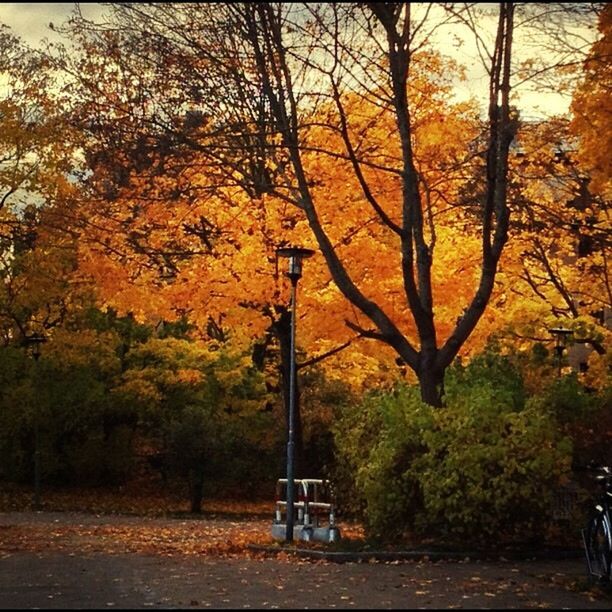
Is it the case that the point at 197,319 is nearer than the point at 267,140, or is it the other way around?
the point at 267,140

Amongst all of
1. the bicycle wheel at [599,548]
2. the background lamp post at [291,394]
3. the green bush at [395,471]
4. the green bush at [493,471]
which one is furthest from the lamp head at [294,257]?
the bicycle wheel at [599,548]

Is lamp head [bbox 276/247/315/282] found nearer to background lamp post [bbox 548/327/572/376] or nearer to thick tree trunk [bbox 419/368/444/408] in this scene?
thick tree trunk [bbox 419/368/444/408]

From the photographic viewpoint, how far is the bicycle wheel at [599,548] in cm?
1231

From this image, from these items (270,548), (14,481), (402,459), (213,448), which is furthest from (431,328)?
(14,481)

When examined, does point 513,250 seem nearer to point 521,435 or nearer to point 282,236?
point 282,236

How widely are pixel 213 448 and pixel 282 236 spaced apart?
9.29 m

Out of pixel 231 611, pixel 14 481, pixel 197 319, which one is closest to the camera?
pixel 231 611

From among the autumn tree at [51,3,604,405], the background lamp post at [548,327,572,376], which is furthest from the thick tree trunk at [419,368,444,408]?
the background lamp post at [548,327,572,376]

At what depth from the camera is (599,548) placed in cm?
1270

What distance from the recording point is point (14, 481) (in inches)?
1604

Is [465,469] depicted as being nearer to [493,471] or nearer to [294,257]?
[493,471]

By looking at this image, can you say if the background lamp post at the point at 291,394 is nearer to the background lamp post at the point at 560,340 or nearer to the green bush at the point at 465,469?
the green bush at the point at 465,469

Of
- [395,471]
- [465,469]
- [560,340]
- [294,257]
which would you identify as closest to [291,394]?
[294,257]

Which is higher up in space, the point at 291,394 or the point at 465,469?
the point at 291,394
